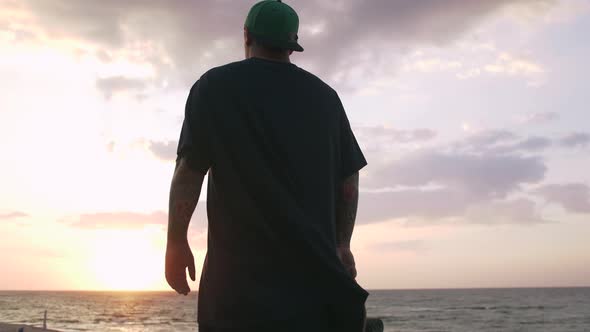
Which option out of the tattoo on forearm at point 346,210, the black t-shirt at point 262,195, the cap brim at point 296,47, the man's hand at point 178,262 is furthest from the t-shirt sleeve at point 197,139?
the tattoo on forearm at point 346,210

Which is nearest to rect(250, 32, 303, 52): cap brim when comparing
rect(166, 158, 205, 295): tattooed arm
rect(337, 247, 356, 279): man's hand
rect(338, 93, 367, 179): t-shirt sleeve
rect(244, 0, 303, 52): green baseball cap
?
rect(244, 0, 303, 52): green baseball cap

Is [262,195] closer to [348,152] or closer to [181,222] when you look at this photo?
Result: [181,222]

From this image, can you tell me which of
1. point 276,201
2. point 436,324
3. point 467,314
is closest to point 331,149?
point 276,201

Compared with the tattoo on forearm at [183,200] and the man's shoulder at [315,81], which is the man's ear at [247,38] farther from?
the tattoo on forearm at [183,200]

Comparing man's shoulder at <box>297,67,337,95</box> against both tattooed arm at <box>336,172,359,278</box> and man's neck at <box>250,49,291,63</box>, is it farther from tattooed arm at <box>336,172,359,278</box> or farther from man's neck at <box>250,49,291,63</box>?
tattooed arm at <box>336,172,359,278</box>

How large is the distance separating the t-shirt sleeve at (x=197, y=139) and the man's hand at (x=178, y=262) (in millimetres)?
241

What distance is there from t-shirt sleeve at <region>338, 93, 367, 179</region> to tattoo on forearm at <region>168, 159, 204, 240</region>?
1.63ft

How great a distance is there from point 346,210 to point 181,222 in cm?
55

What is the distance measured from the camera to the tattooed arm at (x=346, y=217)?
6.60ft

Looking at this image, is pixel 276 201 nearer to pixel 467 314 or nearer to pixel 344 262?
pixel 344 262

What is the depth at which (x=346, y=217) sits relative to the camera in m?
2.08

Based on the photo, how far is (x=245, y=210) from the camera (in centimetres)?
184

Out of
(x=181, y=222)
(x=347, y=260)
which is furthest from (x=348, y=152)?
(x=181, y=222)

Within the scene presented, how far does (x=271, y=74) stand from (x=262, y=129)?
0.69 ft
